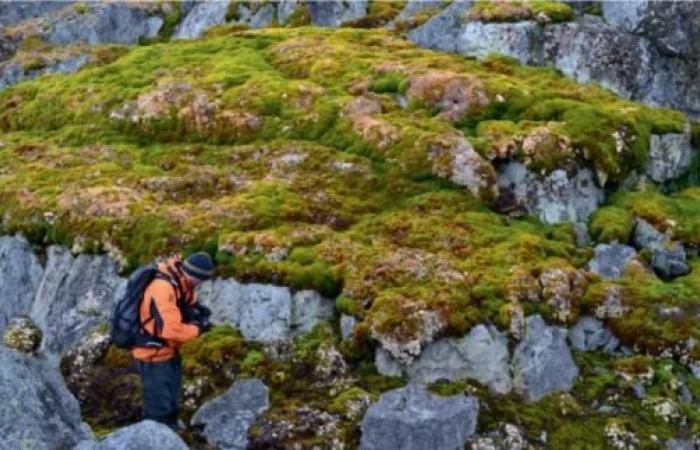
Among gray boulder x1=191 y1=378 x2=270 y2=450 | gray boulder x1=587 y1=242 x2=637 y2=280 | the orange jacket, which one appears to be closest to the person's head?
the orange jacket

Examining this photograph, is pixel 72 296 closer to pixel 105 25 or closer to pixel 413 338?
pixel 413 338

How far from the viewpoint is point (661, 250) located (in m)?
22.3

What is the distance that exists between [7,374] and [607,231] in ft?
46.8

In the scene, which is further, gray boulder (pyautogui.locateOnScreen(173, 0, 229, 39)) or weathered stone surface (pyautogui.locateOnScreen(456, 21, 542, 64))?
gray boulder (pyautogui.locateOnScreen(173, 0, 229, 39))

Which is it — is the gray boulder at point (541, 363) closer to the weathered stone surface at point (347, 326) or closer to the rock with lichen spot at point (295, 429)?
the weathered stone surface at point (347, 326)

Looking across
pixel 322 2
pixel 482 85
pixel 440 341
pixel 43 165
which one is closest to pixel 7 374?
pixel 440 341

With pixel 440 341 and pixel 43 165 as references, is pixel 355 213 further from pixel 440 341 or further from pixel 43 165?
pixel 43 165

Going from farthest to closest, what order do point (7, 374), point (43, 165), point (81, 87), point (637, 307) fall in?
point (81, 87) → point (43, 165) → point (637, 307) → point (7, 374)

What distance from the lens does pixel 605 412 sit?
18.2 m

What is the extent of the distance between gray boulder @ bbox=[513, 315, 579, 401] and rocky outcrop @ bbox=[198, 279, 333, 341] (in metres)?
4.23

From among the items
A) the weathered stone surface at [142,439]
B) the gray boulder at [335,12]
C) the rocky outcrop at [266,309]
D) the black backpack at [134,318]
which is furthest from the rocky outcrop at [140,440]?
the gray boulder at [335,12]

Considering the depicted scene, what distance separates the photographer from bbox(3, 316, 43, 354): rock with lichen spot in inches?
779

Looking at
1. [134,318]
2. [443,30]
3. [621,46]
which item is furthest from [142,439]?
[443,30]

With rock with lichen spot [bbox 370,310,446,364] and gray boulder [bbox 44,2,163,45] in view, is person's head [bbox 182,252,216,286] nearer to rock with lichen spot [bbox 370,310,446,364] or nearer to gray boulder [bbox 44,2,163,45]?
rock with lichen spot [bbox 370,310,446,364]
